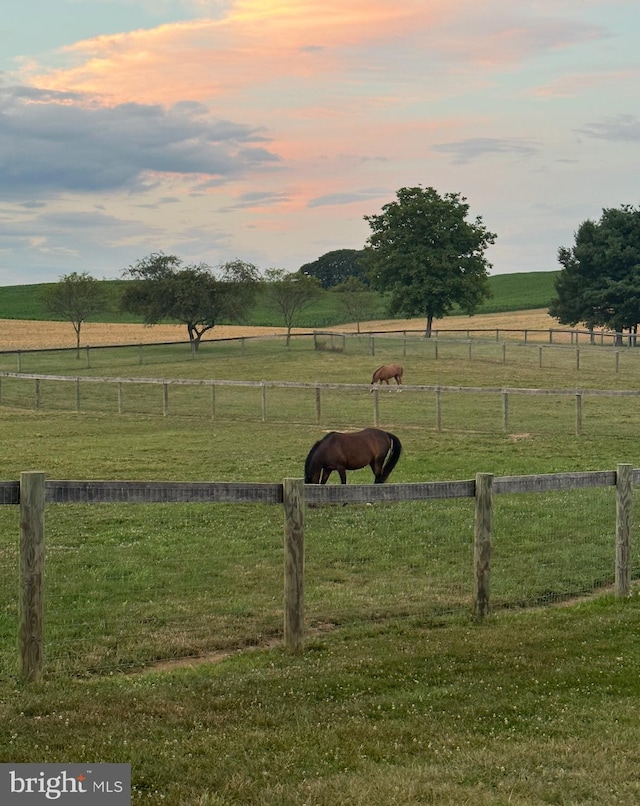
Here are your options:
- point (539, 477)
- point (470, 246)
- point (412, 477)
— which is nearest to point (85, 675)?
point (539, 477)

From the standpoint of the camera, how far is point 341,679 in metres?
7.28

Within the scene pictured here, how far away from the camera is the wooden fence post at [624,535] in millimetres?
10328

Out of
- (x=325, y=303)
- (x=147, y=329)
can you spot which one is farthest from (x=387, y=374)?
(x=325, y=303)

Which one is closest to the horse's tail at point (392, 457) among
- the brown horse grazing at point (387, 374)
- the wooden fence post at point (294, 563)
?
the wooden fence post at point (294, 563)

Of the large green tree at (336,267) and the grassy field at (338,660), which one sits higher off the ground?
the large green tree at (336,267)

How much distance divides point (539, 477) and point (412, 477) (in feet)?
32.1

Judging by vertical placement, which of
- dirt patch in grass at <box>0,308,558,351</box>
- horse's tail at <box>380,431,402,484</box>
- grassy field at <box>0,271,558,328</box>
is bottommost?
horse's tail at <box>380,431,402,484</box>

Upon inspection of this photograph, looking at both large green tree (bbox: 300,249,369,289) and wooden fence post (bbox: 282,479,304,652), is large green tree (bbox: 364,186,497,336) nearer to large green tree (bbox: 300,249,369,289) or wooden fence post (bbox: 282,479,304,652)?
wooden fence post (bbox: 282,479,304,652)

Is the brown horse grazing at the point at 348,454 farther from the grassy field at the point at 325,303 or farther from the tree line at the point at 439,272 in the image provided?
the grassy field at the point at 325,303

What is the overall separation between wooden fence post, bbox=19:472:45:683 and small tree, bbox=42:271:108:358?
60.2 meters

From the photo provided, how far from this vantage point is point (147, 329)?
87438 mm

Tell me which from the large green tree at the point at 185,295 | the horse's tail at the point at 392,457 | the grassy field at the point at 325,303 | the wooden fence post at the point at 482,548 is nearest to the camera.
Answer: the wooden fence post at the point at 482,548

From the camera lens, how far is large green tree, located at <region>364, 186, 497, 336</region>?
7356cm

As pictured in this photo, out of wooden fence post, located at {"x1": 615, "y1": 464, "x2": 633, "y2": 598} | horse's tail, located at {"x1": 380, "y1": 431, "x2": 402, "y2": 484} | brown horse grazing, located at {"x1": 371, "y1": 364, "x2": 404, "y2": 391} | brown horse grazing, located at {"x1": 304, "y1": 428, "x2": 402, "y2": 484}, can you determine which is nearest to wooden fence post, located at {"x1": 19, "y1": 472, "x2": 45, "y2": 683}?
wooden fence post, located at {"x1": 615, "y1": 464, "x2": 633, "y2": 598}
